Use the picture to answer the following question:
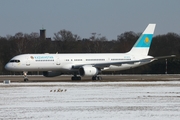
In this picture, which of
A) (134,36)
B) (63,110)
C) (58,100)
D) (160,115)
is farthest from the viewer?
(134,36)

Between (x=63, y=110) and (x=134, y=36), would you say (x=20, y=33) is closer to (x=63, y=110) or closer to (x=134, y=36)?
(x=134, y=36)

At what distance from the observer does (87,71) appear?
5331 cm

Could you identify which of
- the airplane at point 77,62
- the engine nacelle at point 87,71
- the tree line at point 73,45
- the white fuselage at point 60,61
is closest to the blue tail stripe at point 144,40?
the airplane at point 77,62

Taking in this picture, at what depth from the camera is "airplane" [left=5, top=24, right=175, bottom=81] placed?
173 ft

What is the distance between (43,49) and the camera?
111125mm

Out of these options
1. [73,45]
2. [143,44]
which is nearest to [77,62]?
[143,44]

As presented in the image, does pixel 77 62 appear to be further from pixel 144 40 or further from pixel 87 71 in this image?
pixel 144 40

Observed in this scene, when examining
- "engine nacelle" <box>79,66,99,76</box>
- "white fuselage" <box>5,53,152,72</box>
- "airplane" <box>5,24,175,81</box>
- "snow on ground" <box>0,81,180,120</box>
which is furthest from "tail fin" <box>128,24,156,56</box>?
"snow on ground" <box>0,81,180,120</box>

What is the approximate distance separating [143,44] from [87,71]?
10981 mm

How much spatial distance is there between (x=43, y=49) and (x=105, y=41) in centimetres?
2533

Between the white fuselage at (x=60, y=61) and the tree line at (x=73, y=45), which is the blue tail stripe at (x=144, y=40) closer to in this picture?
the white fuselage at (x=60, y=61)

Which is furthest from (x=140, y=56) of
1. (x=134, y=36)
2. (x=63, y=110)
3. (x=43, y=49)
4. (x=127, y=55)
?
(x=134, y=36)

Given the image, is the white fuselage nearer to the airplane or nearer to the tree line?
the airplane

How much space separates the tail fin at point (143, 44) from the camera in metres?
60.5
